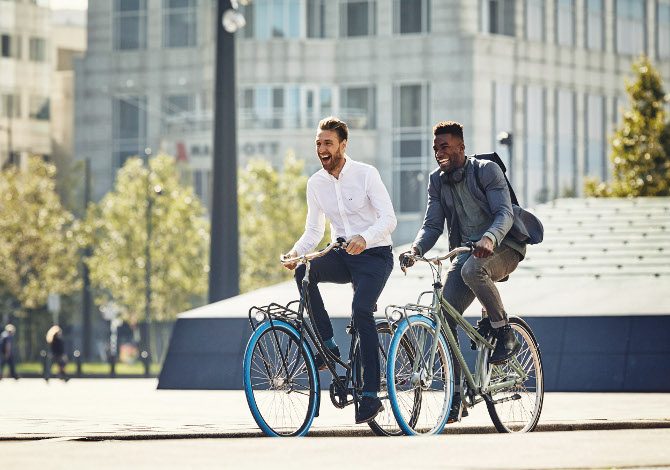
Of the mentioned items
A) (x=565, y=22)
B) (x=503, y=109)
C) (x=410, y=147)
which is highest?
(x=565, y=22)

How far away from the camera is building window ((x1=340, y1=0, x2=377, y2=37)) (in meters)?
75.4

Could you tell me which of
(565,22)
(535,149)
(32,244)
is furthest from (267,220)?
(565,22)

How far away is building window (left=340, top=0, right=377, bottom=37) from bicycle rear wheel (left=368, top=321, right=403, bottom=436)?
65385 mm

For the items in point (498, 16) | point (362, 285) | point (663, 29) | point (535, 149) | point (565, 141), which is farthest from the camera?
point (663, 29)

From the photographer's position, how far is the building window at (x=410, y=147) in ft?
242

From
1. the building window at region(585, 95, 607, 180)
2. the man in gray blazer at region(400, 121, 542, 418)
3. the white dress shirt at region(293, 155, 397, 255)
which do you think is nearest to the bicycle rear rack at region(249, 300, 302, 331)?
the white dress shirt at region(293, 155, 397, 255)

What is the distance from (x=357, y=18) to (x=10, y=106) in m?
20.6

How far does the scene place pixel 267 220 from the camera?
61.4 metres

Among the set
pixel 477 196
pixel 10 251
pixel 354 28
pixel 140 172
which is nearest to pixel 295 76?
pixel 354 28

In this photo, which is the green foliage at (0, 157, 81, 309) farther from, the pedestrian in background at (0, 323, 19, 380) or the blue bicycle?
the blue bicycle

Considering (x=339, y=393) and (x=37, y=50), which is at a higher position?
(x=37, y=50)

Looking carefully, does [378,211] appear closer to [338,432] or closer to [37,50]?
[338,432]

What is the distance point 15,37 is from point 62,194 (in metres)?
9.82

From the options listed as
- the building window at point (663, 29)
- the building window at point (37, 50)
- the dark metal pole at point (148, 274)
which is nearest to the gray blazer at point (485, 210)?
the dark metal pole at point (148, 274)
